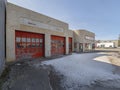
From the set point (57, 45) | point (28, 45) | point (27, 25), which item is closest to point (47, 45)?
point (57, 45)

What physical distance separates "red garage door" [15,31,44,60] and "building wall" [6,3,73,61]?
0.58 meters

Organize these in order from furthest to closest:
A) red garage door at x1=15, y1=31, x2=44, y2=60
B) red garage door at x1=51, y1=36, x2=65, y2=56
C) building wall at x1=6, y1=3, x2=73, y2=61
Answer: red garage door at x1=51, y1=36, x2=65, y2=56 → red garage door at x1=15, y1=31, x2=44, y2=60 → building wall at x1=6, y1=3, x2=73, y2=61

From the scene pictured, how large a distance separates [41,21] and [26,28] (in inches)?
105

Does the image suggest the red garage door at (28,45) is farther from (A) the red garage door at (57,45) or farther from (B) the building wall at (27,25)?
(A) the red garage door at (57,45)

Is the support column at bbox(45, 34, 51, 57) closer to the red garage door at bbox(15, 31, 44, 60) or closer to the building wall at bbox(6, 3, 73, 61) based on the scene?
the building wall at bbox(6, 3, 73, 61)

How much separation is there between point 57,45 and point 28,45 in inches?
229

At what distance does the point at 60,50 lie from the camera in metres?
17.5

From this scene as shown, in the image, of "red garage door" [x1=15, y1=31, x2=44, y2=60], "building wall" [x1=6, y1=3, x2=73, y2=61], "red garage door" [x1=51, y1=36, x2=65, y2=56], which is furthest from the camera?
"red garage door" [x1=51, y1=36, x2=65, y2=56]

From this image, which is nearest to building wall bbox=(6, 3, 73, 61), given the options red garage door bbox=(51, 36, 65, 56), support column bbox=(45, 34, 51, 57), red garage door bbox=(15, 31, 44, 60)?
support column bbox=(45, 34, 51, 57)

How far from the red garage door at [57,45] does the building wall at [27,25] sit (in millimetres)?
864

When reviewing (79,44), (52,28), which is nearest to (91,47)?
(79,44)

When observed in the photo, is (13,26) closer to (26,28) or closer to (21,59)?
(26,28)

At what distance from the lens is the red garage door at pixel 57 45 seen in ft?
52.0

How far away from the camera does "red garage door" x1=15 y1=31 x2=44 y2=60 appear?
10992 mm
